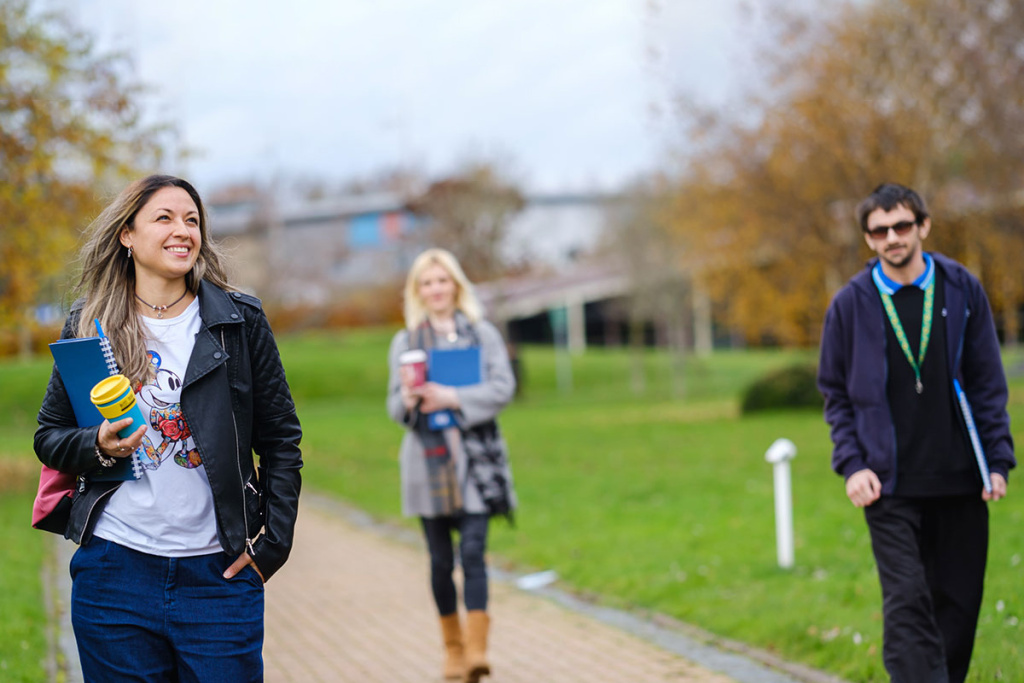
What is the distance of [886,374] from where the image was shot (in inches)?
166

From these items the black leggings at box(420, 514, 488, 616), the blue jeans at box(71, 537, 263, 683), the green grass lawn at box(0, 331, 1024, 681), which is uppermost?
the blue jeans at box(71, 537, 263, 683)

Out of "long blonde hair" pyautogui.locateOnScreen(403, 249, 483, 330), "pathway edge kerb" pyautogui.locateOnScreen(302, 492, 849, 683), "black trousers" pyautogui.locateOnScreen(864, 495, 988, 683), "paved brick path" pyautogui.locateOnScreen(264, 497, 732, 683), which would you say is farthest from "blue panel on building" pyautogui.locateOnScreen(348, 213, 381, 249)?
"black trousers" pyautogui.locateOnScreen(864, 495, 988, 683)

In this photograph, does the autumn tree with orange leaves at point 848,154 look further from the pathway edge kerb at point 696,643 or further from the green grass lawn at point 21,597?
the green grass lawn at point 21,597

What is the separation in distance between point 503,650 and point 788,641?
62.8 inches

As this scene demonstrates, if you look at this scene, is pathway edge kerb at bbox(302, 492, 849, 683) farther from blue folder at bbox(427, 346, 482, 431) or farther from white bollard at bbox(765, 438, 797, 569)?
blue folder at bbox(427, 346, 482, 431)

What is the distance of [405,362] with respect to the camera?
5.50 meters

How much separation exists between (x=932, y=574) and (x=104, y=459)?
10.0 feet

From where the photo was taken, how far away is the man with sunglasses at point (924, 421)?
163 inches

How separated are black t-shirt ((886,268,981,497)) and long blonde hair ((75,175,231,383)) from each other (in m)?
2.55

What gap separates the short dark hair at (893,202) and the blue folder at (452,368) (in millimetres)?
2169

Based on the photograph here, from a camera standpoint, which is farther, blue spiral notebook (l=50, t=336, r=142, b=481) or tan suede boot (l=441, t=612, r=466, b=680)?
tan suede boot (l=441, t=612, r=466, b=680)

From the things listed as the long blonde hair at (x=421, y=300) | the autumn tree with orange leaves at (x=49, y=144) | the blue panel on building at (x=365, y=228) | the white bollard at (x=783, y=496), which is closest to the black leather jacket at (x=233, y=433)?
the long blonde hair at (x=421, y=300)

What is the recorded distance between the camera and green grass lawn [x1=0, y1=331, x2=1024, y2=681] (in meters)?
5.97

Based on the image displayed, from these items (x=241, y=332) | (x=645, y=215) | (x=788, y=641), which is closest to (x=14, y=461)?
(x=788, y=641)
